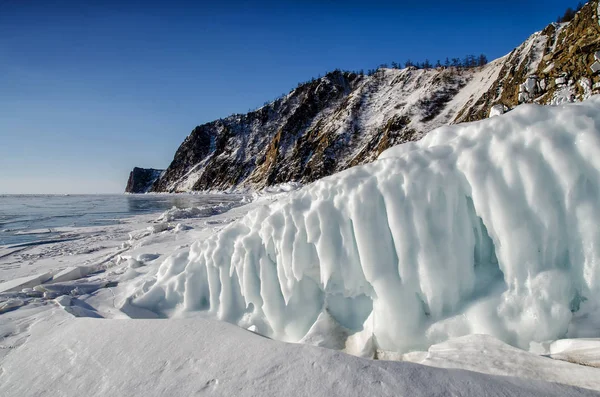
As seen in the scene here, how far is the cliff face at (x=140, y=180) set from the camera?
129 meters

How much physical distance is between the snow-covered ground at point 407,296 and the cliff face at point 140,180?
139 meters

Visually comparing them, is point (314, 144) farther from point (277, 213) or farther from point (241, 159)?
point (277, 213)

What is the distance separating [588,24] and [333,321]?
3473 centimetres

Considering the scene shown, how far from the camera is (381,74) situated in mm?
77250

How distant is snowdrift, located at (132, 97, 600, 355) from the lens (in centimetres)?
227

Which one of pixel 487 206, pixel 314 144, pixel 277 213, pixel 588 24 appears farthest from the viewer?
pixel 314 144

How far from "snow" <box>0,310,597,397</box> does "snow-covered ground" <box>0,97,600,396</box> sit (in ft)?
0.04

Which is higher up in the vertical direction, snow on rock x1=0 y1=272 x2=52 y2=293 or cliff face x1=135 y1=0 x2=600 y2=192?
cliff face x1=135 y1=0 x2=600 y2=192

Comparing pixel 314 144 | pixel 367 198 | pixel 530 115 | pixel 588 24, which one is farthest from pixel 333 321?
pixel 314 144

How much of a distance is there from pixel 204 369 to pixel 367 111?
225 feet

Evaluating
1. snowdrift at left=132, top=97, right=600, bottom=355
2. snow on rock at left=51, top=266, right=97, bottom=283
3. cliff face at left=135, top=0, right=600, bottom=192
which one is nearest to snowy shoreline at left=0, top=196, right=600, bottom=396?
snowdrift at left=132, top=97, right=600, bottom=355

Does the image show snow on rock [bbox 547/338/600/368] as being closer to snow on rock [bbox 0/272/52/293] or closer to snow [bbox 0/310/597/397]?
snow [bbox 0/310/597/397]

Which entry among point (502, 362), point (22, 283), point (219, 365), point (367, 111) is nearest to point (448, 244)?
point (502, 362)

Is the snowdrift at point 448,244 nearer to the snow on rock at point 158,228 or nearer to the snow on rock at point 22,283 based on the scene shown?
the snow on rock at point 22,283
